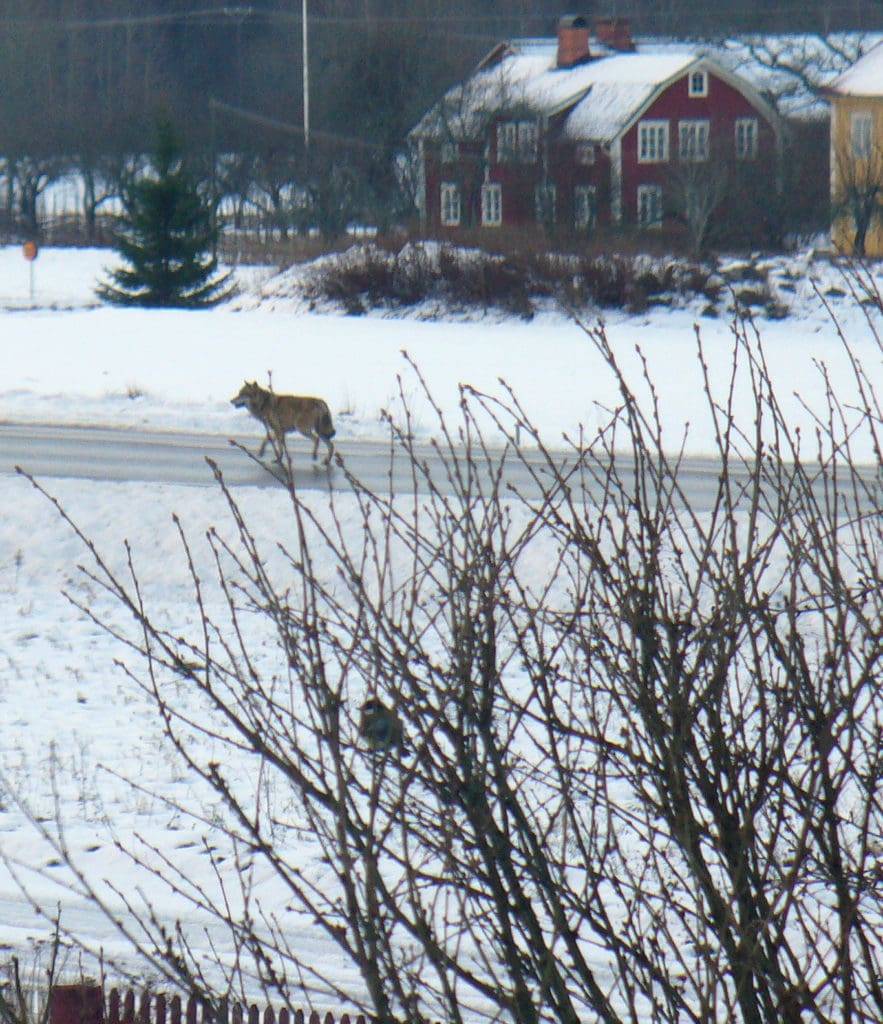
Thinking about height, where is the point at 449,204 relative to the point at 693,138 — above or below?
below

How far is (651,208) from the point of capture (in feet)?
146

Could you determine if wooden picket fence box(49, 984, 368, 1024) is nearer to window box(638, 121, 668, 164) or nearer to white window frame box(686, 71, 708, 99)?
window box(638, 121, 668, 164)

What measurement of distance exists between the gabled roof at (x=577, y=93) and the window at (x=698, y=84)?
26cm

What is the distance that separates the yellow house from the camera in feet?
127

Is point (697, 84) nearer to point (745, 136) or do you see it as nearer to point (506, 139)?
point (745, 136)

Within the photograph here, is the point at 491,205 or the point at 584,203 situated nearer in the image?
the point at 584,203

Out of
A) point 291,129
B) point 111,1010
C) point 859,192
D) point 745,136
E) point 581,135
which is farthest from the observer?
point 291,129

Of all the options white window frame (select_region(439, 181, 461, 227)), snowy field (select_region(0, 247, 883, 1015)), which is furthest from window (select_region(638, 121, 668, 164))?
snowy field (select_region(0, 247, 883, 1015))

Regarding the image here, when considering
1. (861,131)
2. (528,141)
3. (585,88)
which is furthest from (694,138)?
(861,131)

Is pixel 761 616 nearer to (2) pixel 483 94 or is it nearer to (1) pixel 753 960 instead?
(1) pixel 753 960

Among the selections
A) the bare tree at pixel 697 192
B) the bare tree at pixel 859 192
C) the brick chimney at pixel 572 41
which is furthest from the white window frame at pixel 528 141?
the bare tree at pixel 859 192

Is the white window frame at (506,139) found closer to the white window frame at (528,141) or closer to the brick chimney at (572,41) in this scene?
the white window frame at (528,141)

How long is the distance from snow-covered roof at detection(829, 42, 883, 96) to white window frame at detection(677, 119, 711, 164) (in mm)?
5063

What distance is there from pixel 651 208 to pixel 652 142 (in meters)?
7.01
